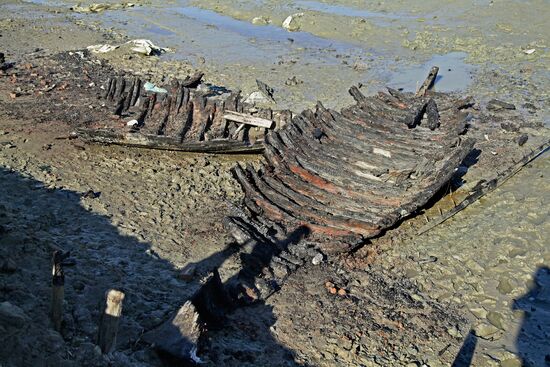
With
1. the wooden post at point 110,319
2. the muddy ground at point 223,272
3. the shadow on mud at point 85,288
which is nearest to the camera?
the wooden post at point 110,319

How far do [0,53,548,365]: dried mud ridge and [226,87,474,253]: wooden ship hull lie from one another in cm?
3

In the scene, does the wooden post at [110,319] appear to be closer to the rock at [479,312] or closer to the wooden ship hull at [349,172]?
the wooden ship hull at [349,172]

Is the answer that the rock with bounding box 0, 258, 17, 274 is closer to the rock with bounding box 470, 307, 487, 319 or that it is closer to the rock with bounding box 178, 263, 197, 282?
the rock with bounding box 178, 263, 197, 282

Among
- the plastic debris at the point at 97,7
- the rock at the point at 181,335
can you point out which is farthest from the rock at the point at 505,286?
the plastic debris at the point at 97,7

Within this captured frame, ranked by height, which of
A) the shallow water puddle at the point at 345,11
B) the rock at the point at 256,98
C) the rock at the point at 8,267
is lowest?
the rock at the point at 256,98

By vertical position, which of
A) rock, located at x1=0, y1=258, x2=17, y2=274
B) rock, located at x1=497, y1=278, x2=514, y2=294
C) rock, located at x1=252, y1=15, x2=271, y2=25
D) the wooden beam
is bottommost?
rock, located at x1=497, y1=278, x2=514, y2=294

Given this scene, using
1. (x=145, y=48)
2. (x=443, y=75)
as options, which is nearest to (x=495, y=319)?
(x=443, y=75)

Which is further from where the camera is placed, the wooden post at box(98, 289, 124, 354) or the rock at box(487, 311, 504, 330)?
the rock at box(487, 311, 504, 330)

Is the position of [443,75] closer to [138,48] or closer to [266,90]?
[266,90]

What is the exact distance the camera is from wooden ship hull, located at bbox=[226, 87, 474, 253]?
26.8 ft

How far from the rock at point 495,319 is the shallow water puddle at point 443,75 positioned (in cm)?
1032

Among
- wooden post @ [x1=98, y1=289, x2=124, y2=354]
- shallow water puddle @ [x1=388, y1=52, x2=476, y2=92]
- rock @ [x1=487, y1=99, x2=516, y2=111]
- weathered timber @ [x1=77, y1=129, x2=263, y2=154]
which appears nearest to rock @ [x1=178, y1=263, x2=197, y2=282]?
wooden post @ [x1=98, y1=289, x2=124, y2=354]

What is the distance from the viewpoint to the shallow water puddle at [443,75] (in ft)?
54.9

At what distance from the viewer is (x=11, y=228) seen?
709 cm
